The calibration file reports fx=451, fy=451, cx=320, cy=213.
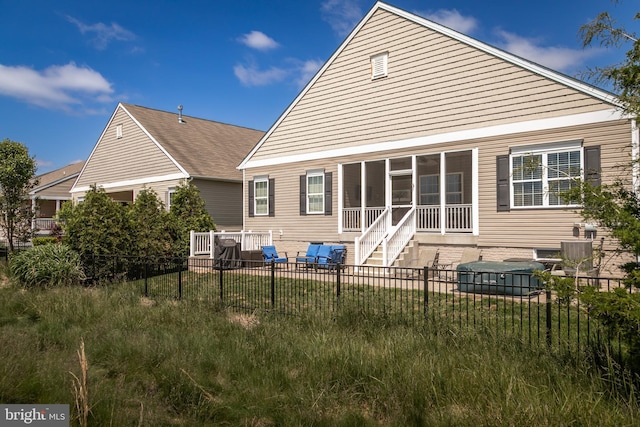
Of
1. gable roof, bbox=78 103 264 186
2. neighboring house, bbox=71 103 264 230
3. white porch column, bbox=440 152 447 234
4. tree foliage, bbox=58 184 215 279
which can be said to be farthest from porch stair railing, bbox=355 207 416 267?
gable roof, bbox=78 103 264 186

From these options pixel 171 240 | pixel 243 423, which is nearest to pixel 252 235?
pixel 171 240

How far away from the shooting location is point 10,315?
27.8 ft

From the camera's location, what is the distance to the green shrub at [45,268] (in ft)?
37.7

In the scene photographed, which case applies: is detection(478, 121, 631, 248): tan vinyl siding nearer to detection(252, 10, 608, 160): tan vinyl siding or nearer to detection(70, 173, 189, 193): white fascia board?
detection(252, 10, 608, 160): tan vinyl siding

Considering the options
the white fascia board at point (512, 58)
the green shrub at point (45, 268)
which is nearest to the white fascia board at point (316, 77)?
the white fascia board at point (512, 58)

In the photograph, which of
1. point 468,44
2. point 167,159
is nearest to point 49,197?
point 167,159

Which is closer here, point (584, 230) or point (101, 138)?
point (584, 230)

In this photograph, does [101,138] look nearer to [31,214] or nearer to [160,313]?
[31,214]

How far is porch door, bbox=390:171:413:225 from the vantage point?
1672cm

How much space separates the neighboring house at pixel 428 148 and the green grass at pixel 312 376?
6353mm

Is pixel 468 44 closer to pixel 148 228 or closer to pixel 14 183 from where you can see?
pixel 148 228

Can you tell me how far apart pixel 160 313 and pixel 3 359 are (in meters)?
3.01

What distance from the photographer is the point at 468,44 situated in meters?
13.6

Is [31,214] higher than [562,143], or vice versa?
[562,143]
